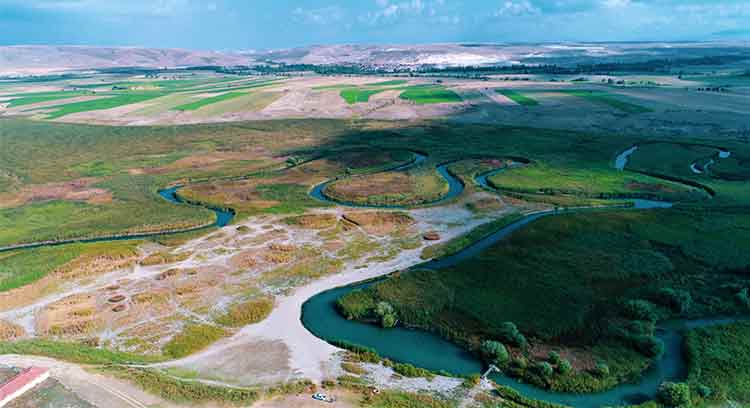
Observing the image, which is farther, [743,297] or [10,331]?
[743,297]

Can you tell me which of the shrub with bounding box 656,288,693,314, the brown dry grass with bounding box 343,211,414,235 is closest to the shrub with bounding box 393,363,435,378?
the shrub with bounding box 656,288,693,314

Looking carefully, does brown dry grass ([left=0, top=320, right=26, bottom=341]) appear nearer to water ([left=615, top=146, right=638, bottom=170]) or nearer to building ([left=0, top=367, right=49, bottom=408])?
building ([left=0, top=367, right=49, bottom=408])

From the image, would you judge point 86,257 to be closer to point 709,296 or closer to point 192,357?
point 192,357

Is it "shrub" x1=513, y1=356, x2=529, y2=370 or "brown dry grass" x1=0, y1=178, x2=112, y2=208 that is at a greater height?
"brown dry grass" x1=0, y1=178, x2=112, y2=208

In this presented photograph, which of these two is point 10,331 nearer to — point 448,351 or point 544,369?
point 448,351

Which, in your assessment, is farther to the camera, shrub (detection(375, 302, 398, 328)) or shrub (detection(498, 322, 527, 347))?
shrub (detection(375, 302, 398, 328))

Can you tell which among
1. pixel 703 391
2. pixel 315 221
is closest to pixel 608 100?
pixel 315 221

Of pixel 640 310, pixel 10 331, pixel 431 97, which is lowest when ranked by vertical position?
pixel 10 331
